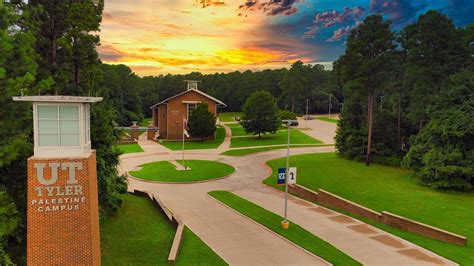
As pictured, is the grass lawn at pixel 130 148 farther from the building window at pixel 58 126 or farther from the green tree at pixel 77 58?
the building window at pixel 58 126

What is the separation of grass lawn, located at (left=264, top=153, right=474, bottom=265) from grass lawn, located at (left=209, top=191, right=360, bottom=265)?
4628 millimetres

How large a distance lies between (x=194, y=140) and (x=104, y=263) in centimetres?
4722

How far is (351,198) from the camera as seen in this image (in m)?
25.9

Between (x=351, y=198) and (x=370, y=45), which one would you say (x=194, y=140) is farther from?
(x=351, y=198)

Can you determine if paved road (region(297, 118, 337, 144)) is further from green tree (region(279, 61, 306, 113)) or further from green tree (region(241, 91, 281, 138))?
green tree (region(279, 61, 306, 113))

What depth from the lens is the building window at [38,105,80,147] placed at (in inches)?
448

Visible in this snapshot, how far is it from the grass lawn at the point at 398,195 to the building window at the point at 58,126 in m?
16.1

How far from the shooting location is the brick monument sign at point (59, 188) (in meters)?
11.1

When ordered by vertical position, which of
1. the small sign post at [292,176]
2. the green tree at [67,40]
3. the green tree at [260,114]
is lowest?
the small sign post at [292,176]

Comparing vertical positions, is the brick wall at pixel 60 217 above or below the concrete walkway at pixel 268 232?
above

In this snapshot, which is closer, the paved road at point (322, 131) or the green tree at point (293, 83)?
the paved road at point (322, 131)

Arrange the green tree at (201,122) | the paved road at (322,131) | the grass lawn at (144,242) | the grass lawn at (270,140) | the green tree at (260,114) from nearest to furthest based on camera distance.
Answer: the grass lawn at (144,242)
the grass lawn at (270,140)
the green tree at (201,122)
the green tree at (260,114)
the paved road at (322,131)

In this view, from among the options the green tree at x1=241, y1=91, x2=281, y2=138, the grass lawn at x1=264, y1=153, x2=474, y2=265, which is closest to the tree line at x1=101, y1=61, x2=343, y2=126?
the green tree at x1=241, y1=91, x2=281, y2=138

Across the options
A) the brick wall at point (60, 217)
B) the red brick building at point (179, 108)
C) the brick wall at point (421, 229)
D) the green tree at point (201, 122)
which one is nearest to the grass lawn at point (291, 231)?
the brick wall at point (421, 229)
